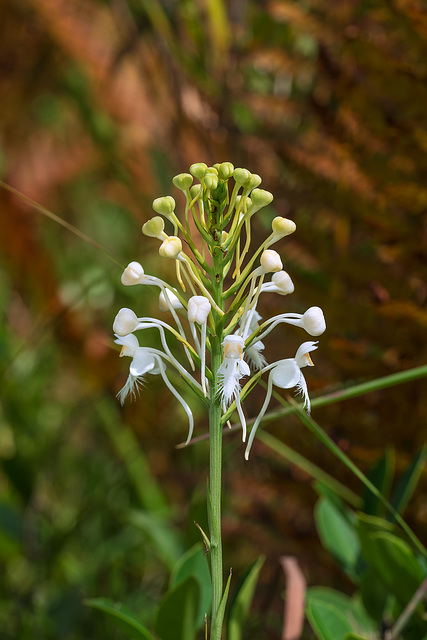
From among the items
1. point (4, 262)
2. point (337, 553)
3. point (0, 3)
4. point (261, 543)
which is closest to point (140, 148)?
point (4, 262)

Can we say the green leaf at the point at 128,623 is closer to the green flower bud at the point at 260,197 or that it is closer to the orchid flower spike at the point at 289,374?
the orchid flower spike at the point at 289,374

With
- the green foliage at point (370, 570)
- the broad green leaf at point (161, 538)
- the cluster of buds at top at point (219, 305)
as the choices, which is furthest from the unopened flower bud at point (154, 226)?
the broad green leaf at point (161, 538)

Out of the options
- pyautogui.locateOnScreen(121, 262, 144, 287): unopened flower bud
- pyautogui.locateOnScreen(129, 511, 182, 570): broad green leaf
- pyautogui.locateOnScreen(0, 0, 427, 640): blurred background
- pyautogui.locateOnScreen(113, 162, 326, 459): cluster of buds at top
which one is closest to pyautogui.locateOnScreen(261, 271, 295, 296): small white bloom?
pyautogui.locateOnScreen(113, 162, 326, 459): cluster of buds at top

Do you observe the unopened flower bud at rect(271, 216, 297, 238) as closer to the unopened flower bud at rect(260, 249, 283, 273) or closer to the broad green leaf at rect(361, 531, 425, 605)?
the unopened flower bud at rect(260, 249, 283, 273)

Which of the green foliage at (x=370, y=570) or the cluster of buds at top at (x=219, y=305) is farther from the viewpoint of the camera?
the green foliage at (x=370, y=570)

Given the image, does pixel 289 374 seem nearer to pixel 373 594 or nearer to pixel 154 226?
pixel 154 226

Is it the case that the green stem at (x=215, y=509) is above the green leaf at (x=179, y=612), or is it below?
above

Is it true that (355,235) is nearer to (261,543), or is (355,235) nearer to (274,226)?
(261,543)
